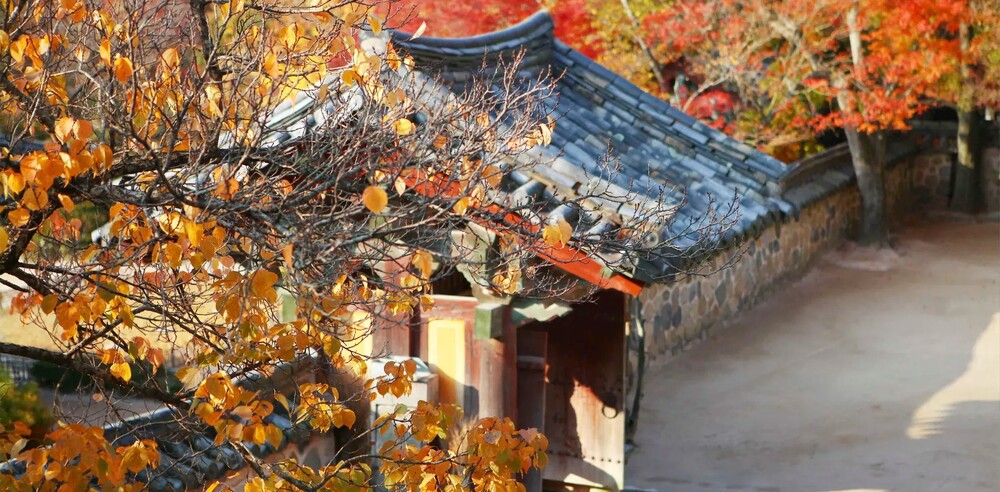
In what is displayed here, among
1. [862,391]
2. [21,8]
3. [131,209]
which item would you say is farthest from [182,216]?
[862,391]

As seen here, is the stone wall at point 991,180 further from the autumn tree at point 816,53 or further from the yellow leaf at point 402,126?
the yellow leaf at point 402,126

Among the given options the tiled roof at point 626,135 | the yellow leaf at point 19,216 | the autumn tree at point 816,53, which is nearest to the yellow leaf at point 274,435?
the yellow leaf at point 19,216

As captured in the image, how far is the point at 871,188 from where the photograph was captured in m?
20.5

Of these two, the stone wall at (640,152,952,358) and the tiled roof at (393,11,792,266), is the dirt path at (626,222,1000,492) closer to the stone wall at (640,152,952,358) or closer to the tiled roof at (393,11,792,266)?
the stone wall at (640,152,952,358)

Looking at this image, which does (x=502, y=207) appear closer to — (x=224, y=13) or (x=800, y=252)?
(x=224, y=13)

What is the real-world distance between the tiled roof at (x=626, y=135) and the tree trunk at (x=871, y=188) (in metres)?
6.89

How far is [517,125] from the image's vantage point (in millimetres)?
4734

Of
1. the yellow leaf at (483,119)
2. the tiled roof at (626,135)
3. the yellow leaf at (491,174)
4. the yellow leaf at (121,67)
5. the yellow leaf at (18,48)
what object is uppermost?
the tiled roof at (626,135)

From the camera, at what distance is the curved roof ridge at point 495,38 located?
8.89 metres

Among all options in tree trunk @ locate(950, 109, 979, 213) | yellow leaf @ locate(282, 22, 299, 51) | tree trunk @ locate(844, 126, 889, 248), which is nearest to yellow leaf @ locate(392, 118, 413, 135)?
yellow leaf @ locate(282, 22, 299, 51)

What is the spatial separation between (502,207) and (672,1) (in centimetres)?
1562

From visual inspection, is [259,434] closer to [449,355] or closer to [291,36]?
[291,36]

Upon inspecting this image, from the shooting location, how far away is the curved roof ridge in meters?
8.89

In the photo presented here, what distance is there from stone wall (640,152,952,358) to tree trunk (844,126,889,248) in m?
0.47
